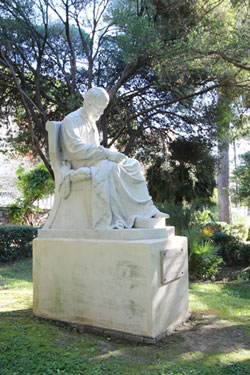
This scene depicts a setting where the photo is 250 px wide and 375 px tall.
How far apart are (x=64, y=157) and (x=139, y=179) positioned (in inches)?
37.4

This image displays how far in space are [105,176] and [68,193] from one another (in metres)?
0.53

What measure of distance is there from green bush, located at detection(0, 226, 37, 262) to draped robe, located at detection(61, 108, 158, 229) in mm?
6158

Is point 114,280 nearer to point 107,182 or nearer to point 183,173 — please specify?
point 107,182

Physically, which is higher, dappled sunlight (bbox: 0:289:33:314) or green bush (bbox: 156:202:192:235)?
green bush (bbox: 156:202:192:235)

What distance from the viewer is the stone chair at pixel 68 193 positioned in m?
3.61

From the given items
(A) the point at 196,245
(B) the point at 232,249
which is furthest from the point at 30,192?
(B) the point at 232,249

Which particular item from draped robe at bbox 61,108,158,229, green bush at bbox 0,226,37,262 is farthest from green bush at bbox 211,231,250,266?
draped robe at bbox 61,108,158,229

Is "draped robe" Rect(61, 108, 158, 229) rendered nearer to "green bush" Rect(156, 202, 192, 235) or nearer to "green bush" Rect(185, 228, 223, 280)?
"green bush" Rect(185, 228, 223, 280)

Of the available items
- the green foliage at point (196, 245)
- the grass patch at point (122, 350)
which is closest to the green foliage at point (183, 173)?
the green foliage at point (196, 245)

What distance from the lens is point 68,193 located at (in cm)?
375

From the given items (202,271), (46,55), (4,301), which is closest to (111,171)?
(4,301)

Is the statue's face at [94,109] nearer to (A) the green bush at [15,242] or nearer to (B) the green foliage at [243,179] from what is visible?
(B) the green foliage at [243,179]

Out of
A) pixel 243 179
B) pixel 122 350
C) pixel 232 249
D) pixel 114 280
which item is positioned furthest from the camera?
pixel 232 249

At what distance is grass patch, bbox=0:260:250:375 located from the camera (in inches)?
99.2
